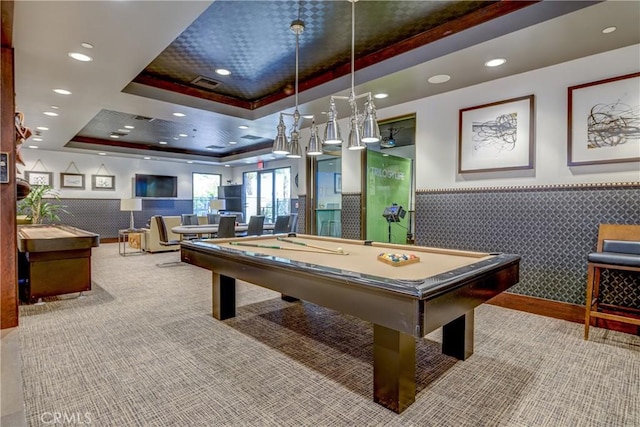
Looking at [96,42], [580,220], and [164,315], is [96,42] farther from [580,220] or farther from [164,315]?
[580,220]

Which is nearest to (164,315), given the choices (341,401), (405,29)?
(341,401)

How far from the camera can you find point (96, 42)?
294 cm

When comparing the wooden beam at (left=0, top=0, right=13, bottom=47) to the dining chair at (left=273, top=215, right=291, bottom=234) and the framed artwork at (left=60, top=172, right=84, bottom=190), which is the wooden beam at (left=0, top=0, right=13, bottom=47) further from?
the framed artwork at (left=60, top=172, right=84, bottom=190)

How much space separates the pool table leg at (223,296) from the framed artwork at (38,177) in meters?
8.25

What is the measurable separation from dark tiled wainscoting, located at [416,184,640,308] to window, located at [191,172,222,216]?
941 centimetres

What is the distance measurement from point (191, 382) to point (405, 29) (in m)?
3.49

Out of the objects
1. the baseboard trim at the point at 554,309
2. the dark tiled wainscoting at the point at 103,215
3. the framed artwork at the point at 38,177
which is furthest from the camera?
the dark tiled wainscoting at the point at 103,215

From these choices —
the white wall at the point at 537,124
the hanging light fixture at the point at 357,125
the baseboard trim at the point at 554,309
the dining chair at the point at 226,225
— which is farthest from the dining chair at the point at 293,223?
the hanging light fixture at the point at 357,125

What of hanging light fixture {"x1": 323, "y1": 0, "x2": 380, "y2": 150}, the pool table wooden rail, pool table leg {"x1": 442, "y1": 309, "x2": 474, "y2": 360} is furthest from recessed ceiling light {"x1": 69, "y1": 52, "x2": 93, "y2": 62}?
pool table leg {"x1": 442, "y1": 309, "x2": 474, "y2": 360}

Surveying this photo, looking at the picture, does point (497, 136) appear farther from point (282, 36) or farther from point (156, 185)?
point (156, 185)

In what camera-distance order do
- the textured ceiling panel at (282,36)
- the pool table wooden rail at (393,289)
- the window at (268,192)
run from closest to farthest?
the pool table wooden rail at (393,289)
the textured ceiling panel at (282,36)
the window at (268,192)

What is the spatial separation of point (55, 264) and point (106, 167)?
6937 mm

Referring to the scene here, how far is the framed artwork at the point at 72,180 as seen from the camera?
889 centimetres

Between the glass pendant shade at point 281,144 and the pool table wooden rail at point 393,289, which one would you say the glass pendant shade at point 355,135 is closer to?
the glass pendant shade at point 281,144
